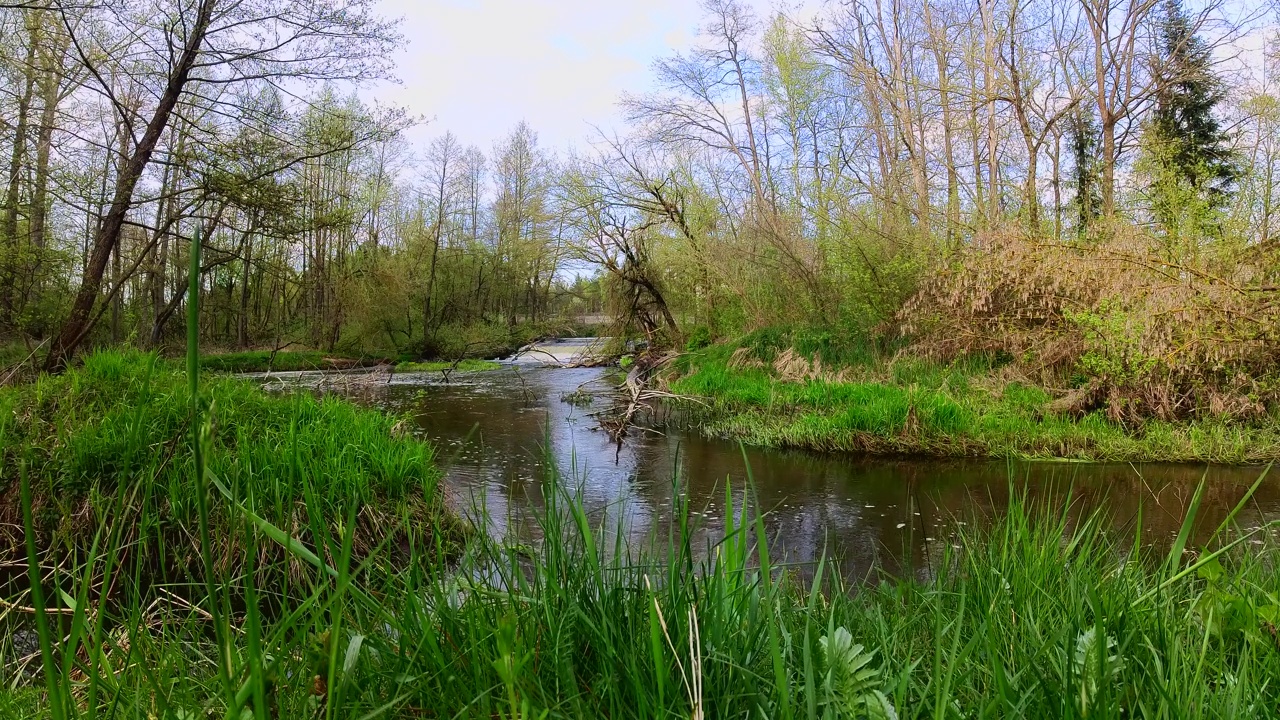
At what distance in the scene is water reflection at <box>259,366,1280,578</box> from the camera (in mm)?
5484

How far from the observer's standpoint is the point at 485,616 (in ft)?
4.69

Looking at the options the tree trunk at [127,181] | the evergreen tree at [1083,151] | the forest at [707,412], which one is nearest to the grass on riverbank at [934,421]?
the forest at [707,412]

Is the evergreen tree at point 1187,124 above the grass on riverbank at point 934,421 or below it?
above

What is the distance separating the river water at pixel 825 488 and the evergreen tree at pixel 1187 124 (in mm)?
6588

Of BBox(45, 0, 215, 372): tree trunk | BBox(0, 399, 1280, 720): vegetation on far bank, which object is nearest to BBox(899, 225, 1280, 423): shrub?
BBox(0, 399, 1280, 720): vegetation on far bank

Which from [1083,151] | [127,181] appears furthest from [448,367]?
[1083,151]

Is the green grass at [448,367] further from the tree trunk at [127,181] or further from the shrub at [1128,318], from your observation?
the shrub at [1128,318]

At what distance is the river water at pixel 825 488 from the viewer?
546 centimetres

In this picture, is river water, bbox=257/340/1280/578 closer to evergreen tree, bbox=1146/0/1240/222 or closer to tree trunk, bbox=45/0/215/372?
tree trunk, bbox=45/0/215/372

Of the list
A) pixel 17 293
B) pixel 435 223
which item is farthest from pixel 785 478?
pixel 435 223

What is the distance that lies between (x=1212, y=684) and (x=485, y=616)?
197 cm

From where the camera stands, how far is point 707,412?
1124cm

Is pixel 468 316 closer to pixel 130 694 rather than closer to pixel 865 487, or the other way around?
pixel 865 487

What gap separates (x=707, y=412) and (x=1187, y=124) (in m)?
19.2
